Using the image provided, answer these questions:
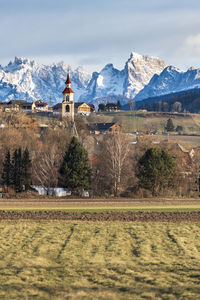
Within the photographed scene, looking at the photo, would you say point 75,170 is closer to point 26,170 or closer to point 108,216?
point 26,170

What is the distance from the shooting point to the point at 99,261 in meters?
21.1

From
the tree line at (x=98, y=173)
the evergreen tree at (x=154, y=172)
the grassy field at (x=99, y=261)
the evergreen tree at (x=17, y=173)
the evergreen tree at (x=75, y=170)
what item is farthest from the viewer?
the evergreen tree at (x=17, y=173)

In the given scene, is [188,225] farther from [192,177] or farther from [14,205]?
[192,177]

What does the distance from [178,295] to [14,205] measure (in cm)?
3621

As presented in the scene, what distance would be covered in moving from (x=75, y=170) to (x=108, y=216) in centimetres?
2644

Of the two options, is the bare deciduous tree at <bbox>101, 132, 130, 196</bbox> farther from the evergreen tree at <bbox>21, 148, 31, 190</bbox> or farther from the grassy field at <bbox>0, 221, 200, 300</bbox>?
the grassy field at <bbox>0, 221, 200, 300</bbox>

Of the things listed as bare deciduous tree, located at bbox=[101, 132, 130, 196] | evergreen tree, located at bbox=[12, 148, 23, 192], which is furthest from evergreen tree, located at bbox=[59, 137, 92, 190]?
evergreen tree, located at bbox=[12, 148, 23, 192]

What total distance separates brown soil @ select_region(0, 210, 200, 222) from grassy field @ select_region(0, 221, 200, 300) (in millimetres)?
Answer: 3879

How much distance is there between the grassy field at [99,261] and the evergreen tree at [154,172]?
3107 cm

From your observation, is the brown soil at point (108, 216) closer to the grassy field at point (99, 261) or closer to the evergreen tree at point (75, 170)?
the grassy field at point (99, 261)

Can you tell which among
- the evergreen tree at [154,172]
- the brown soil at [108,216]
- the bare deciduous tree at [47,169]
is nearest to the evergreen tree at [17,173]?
the bare deciduous tree at [47,169]

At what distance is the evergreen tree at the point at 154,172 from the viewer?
63.6 metres

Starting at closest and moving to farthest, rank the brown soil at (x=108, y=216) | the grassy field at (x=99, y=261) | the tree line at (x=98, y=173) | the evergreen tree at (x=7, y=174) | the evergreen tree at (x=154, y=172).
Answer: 1. the grassy field at (x=99, y=261)
2. the brown soil at (x=108, y=216)
3. the evergreen tree at (x=154, y=172)
4. the tree line at (x=98, y=173)
5. the evergreen tree at (x=7, y=174)

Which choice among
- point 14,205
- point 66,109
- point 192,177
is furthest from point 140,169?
point 66,109
